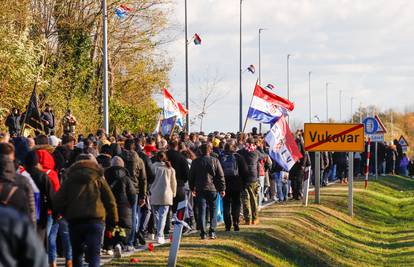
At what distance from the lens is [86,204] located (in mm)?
13016

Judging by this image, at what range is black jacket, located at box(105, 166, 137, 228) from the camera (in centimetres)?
1639

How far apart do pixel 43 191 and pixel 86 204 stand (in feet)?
1.70

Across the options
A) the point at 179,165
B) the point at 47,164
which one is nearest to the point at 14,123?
the point at 179,165

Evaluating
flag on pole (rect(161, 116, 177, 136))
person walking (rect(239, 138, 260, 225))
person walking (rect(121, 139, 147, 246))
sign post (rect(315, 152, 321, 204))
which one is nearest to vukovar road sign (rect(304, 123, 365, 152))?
sign post (rect(315, 152, 321, 204))

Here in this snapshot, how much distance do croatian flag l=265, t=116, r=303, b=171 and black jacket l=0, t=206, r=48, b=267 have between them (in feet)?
85.1

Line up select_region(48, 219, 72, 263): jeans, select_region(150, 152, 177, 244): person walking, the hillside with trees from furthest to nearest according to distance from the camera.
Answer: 1. the hillside with trees
2. select_region(150, 152, 177, 244): person walking
3. select_region(48, 219, 72, 263): jeans

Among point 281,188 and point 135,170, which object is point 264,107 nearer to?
point 281,188

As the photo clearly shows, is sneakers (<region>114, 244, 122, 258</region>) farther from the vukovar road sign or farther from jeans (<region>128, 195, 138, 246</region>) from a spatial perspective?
the vukovar road sign

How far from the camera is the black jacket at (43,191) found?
1288 cm

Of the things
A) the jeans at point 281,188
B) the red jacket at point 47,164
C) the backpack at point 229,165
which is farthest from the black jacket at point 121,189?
the jeans at point 281,188

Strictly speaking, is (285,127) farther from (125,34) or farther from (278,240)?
(125,34)

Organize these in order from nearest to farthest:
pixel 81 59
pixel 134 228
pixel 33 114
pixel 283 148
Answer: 1. pixel 134 228
2. pixel 33 114
3. pixel 283 148
4. pixel 81 59

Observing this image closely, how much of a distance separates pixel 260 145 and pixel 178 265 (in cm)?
1305

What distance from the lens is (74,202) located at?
12938 millimetres
